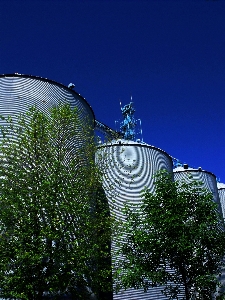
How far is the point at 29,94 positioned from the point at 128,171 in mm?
9149

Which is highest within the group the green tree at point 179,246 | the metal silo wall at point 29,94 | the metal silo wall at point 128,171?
the metal silo wall at point 29,94

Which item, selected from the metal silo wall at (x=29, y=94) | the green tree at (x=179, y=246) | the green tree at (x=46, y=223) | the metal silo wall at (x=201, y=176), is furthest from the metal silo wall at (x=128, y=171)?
the metal silo wall at (x=201, y=176)

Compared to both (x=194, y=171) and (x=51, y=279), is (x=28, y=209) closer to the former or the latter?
(x=51, y=279)

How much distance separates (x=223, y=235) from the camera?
19.2 meters

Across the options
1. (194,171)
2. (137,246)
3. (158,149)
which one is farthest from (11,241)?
(194,171)

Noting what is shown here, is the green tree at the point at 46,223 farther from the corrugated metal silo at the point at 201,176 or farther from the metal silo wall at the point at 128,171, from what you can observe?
the corrugated metal silo at the point at 201,176

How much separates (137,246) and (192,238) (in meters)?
3.14

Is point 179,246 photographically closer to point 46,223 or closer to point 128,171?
point 46,223

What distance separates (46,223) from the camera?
56.1 ft

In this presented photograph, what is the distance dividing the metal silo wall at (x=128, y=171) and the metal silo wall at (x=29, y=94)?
13.3ft

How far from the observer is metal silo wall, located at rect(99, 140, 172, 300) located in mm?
25750

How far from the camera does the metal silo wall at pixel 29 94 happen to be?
877 inches

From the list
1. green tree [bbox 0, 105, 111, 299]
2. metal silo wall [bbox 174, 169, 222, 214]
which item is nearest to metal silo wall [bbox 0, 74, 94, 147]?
green tree [bbox 0, 105, 111, 299]

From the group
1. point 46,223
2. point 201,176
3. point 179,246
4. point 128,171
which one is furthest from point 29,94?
point 201,176
